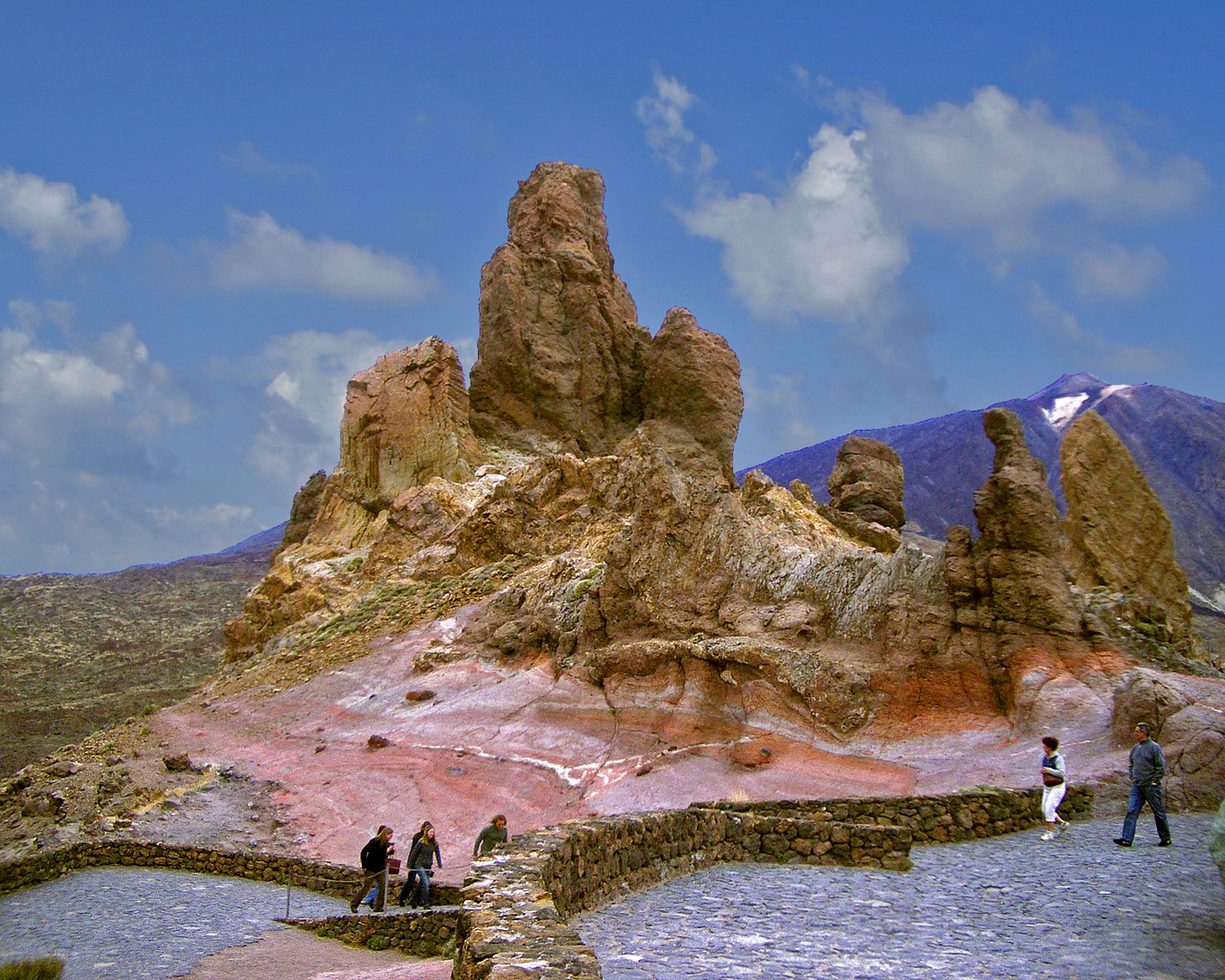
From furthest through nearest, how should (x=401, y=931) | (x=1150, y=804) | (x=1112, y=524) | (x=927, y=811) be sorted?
(x=1112, y=524)
(x=927, y=811)
(x=401, y=931)
(x=1150, y=804)

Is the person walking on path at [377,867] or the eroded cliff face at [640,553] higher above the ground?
the eroded cliff face at [640,553]

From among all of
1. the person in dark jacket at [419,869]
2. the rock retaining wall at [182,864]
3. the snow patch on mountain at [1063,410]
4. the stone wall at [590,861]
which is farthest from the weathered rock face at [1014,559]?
the snow patch on mountain at [1063,410]

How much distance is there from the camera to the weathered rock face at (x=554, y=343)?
145ft

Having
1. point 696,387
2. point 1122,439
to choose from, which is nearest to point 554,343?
point 696,387

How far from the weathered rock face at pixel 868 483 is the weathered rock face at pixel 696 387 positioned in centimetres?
513

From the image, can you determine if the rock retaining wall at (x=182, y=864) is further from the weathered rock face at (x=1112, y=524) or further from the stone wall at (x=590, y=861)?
the weathered rock face at (x=1112, y=524)

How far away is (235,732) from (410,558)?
31.5 ft

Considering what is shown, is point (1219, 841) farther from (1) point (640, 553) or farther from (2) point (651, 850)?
(1) point (640, 553)

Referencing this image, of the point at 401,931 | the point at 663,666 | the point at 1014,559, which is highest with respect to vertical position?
the point at 1014,559

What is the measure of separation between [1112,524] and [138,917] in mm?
21421

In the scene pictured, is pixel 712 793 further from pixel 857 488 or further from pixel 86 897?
pixel 857 488

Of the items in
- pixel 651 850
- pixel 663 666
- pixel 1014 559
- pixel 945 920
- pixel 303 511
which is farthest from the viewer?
pixel 303 511

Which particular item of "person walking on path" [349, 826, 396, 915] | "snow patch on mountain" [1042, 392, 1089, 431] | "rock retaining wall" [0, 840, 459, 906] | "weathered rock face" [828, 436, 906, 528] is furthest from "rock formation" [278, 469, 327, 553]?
"snow patch on mountain" [1042, 392, 1089, 431]

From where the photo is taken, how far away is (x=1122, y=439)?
79000 mm
